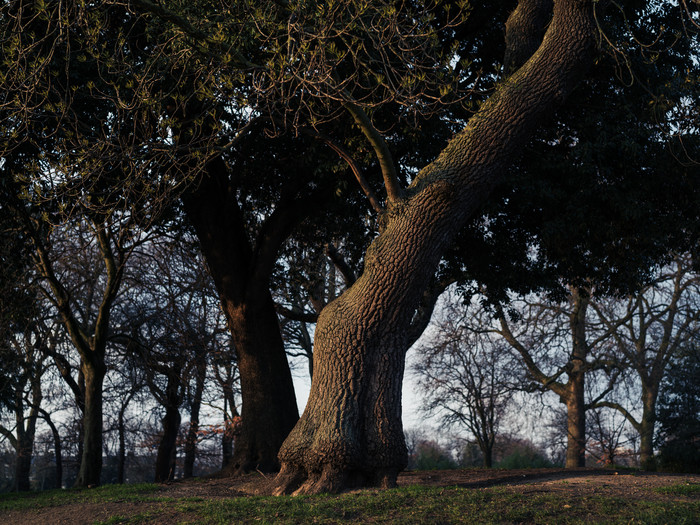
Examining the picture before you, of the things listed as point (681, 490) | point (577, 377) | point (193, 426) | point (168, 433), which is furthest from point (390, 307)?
point (577, 377)

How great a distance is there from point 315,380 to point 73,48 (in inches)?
270

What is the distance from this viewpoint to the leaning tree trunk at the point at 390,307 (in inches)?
319

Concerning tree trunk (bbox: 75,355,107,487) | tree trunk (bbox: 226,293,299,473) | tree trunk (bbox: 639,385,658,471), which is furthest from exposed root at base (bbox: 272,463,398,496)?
tree trunk (bbox: 639,385,658,471)

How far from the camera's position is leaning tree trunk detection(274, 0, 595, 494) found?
810 cm

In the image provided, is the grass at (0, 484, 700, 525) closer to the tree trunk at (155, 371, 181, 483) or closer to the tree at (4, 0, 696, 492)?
the tree at (4, 0, 696, 492)

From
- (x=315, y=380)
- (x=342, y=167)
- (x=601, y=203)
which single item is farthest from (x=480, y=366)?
(x=315, y=380)

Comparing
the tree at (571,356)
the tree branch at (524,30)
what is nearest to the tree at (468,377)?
the tree at (571,356)

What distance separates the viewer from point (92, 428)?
13734mm

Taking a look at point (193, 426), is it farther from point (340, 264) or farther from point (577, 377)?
point (577, 377)

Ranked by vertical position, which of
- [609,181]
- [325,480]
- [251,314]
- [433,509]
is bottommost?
[433,509]

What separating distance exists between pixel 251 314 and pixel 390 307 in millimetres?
4491

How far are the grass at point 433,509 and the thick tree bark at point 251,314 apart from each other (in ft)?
14.7

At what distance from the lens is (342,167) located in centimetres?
1104

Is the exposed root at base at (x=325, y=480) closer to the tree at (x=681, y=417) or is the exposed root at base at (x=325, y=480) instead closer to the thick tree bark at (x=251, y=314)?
the thick tree bark at (x=251, y=314)
